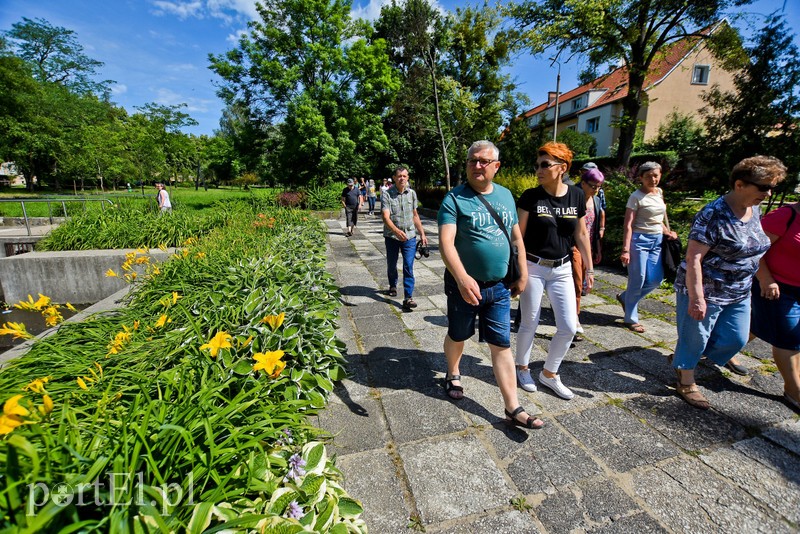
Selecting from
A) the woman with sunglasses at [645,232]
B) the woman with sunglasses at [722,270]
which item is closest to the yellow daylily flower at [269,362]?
the woman with sunglasses at [722,270]

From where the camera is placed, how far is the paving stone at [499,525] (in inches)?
65.6

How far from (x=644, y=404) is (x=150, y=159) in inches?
1133

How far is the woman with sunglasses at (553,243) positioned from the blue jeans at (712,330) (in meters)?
0.81

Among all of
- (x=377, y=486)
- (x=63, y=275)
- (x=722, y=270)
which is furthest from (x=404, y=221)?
(x=63, y=275)

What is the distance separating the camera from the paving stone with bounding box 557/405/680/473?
2.09 metres

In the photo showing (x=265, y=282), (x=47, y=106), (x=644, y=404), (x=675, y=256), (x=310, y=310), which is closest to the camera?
(x=644, y=404)

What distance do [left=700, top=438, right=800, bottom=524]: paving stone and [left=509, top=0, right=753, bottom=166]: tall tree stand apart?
10051mm

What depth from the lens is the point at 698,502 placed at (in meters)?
1.79

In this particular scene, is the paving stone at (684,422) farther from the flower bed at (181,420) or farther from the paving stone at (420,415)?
the flower bed at (181,420)

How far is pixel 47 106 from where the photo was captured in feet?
85.4

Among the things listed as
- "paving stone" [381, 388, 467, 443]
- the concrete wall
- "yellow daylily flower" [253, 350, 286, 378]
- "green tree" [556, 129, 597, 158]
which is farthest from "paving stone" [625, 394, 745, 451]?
"green tree" [556, 129, 597, 158]

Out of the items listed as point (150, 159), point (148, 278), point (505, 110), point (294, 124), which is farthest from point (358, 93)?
point (148, 278)

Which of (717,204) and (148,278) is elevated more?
(717,204)

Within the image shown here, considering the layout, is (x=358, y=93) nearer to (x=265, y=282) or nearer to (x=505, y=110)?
(x=505, y=110)
